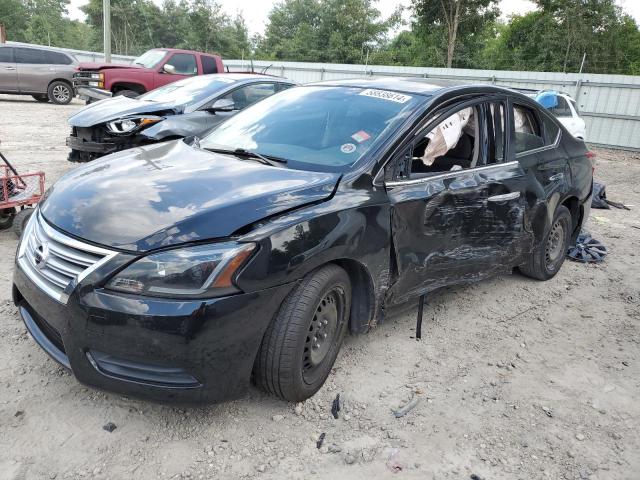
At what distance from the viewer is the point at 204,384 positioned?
2338 millimetres

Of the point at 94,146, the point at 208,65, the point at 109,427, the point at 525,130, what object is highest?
the point at 208,65

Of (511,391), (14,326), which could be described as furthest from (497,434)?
(14,326)

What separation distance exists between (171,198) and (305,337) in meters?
0.92

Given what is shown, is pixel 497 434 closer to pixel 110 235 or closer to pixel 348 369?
pixel 348 369

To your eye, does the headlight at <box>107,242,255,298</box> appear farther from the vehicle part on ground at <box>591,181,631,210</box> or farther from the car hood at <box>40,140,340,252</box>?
the vehicle part on ground at <box>591,181,631,210</box>

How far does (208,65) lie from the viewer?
14.1 metres

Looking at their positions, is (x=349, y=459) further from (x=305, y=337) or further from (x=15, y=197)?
(x=15, y=197)

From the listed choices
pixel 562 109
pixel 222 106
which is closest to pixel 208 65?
pixel 222 106

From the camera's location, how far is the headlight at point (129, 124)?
650cm

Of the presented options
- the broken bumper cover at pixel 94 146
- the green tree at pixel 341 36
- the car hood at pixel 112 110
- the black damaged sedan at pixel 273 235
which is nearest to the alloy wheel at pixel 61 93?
the car hood at pixel 112 110

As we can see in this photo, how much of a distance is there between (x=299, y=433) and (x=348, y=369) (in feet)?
2.20

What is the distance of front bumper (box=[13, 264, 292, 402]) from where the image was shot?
2221 mm

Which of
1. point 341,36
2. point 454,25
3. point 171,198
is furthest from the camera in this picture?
point 341,36

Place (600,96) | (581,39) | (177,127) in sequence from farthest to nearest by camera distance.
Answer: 1. (581,39)
2. (600,96)
3. (177,127)
